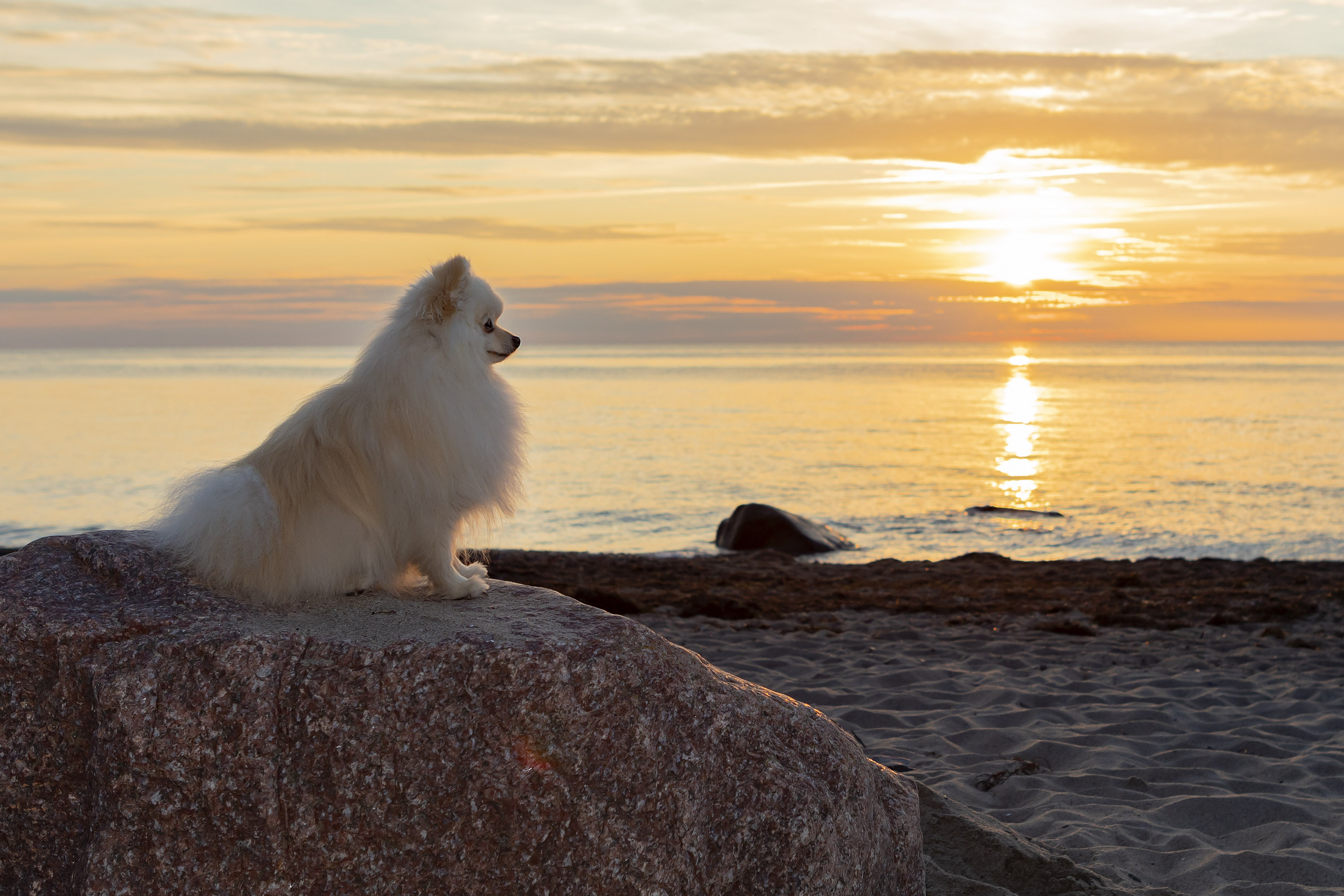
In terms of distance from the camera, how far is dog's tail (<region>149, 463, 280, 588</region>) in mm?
3479

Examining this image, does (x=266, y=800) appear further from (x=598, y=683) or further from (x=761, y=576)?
(x=761, y=576)

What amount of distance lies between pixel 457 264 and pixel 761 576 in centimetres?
1090

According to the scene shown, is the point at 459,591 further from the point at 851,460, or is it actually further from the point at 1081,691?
the point at 851,460

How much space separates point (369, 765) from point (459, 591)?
3.32 feet

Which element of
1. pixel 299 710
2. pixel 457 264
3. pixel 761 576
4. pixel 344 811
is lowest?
pixel 761 576

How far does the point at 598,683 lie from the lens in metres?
3.15

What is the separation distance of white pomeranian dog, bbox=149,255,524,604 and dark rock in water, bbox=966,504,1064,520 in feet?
64.5

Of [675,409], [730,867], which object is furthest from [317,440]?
[675,409]

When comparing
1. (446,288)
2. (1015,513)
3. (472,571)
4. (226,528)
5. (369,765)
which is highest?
(446,288)

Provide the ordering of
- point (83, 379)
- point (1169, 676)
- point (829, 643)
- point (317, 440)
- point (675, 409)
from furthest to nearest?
point (83, 379) < point (675, 409) < point (829, 643) < point (1169, 676) < point (317, 440)

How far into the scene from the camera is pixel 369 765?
9.95 feet

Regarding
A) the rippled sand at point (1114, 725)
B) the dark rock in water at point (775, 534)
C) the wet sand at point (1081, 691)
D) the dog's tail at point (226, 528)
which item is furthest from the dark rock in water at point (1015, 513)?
the dog's tail at point (226, 528)

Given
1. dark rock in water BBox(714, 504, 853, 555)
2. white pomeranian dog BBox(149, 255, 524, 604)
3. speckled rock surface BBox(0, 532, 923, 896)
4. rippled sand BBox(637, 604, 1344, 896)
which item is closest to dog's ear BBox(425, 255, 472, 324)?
white pomeranian dog BBox(149, 255, 524, 604)

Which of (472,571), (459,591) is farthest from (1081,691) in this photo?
(459,591)
